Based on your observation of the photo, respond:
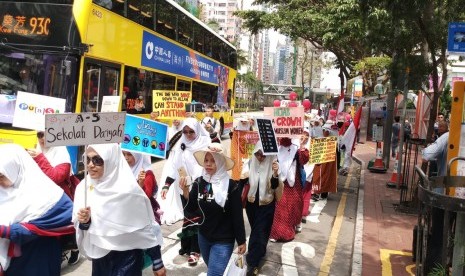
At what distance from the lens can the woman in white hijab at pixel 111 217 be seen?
285 centimetres

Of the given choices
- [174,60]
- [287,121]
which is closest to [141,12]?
[174,60]

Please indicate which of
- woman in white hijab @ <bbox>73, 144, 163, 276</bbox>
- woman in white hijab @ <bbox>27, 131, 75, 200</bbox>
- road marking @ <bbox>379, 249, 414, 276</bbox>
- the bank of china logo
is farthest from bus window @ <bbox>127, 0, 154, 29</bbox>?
woman in white hijab @ <bbox>73, 144, 163, 276</bbox>

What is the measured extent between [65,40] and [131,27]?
255cm

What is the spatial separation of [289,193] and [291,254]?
2.54 feet

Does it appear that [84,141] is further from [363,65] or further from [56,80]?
[363,65]

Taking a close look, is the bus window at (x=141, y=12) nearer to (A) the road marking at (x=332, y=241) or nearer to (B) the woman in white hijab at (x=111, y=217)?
(A) the road marking at (x=332, y=241)

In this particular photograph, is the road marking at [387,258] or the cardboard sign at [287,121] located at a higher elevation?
the cardboard sign at [287,121]

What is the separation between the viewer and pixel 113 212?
9.36 feet

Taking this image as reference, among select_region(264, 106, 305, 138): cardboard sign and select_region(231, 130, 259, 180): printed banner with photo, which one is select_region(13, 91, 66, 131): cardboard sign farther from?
select_region(231, 130, 259, 180): printed banner with photo

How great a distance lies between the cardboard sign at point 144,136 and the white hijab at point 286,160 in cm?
145

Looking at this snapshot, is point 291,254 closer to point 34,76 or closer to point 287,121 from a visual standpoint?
point 287,121

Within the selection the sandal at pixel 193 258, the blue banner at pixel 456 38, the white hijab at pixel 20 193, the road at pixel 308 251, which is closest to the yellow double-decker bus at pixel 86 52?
the road at pixel 308 251

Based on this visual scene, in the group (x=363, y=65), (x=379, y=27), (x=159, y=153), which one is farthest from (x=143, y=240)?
(x=363, y=65)

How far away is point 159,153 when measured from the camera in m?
5.02
